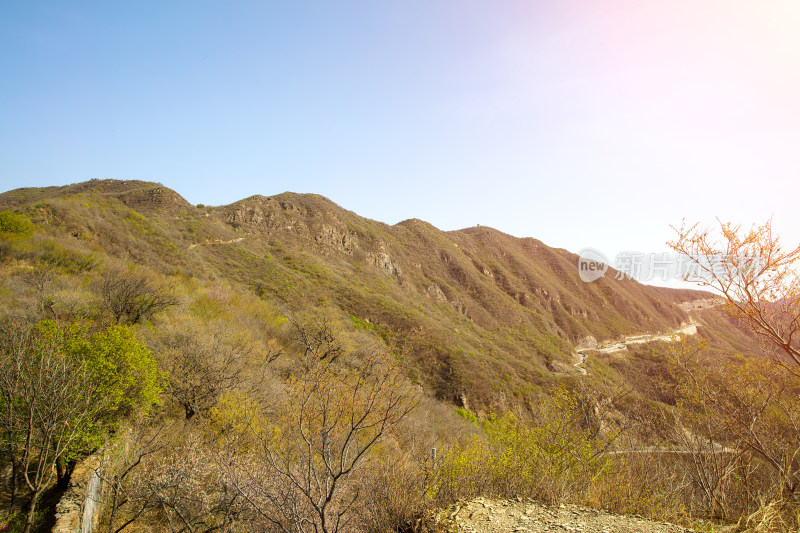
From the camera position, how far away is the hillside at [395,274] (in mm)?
32250

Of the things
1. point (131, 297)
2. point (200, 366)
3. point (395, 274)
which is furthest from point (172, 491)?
point (395, 274)

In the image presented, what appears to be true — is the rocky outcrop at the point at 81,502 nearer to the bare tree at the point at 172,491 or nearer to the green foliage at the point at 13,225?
the bare tree at the point at 172,491

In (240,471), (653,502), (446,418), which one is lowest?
(446,418)

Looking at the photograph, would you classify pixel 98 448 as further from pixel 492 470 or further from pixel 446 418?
pixel 446 418

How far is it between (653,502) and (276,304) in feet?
105

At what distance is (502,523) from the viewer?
565cm

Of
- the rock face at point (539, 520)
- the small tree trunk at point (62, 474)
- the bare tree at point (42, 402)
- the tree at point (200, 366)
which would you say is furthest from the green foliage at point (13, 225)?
the rock face at point (539, 520)

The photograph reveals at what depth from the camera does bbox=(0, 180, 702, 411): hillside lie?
32250 mm

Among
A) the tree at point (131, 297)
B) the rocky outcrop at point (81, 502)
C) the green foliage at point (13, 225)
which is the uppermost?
the green foliage at point (13, 225)

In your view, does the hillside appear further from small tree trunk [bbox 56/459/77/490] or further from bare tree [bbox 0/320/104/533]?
small tree trunk [bbox 56/459/77/490]

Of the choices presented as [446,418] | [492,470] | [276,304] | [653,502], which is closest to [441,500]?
[492,470]

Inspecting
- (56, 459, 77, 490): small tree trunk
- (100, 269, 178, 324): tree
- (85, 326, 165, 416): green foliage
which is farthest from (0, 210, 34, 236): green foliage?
(56, 459, 77, 490): small tree trunk

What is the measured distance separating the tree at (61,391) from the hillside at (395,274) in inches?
639

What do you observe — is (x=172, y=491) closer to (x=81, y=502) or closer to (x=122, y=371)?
(x=81, y=502)
